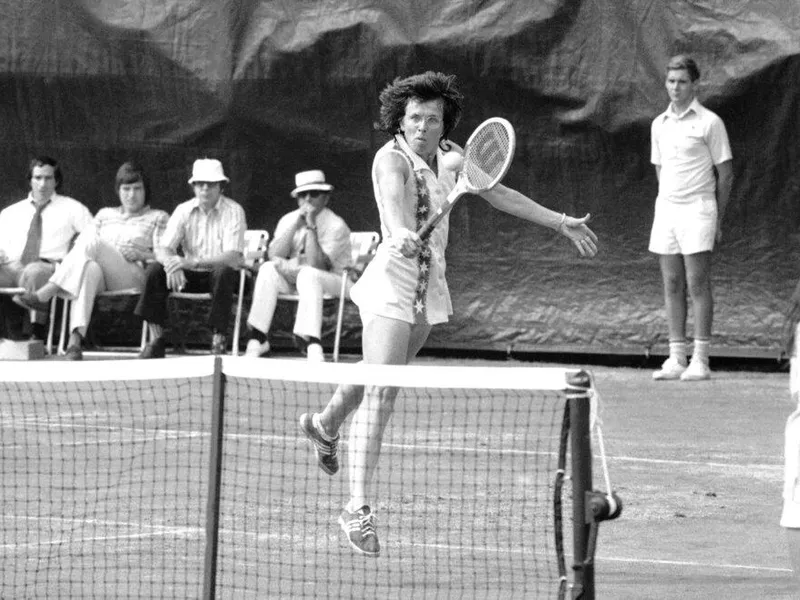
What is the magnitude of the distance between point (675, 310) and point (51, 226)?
4.30m

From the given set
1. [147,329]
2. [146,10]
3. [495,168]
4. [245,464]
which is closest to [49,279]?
[147,329]

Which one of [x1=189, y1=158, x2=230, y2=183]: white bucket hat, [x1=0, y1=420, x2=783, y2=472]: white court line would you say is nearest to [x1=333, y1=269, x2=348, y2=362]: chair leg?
[x1=189, y1=158, x2=230, y2=183]: white bucket hat

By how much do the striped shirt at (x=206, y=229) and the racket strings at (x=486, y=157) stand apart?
227 inches

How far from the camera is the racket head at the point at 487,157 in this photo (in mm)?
5684

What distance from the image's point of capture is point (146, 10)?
1170cm

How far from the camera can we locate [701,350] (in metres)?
10.4

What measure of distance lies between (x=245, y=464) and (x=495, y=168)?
2.04 m

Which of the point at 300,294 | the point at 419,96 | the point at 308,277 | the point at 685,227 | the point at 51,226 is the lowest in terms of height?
the point at 300,294

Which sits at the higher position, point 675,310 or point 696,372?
point 675,310

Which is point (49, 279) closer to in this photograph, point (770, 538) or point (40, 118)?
point (40, 118)

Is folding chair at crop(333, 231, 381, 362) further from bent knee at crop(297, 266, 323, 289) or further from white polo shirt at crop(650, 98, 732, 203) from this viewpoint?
white polo shirt at crop(650, 98, 732, 203)

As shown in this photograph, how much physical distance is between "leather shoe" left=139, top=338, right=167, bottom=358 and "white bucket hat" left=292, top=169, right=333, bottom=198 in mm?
1315

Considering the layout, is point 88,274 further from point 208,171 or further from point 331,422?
point 331,422

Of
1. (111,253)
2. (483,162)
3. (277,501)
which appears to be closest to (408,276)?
(483,162)
